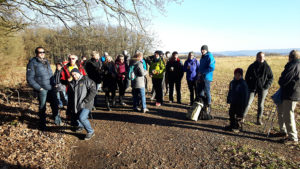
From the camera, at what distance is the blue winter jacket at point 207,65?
19.8ft

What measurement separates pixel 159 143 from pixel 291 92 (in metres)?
A: 3.50

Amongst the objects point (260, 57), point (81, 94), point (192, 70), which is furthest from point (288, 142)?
point (81, 94)

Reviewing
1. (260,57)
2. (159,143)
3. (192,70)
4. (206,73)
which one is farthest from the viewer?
(192,70)

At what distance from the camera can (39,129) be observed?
4.96m

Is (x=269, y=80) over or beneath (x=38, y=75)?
beneath

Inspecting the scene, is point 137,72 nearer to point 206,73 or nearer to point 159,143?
point 206,73

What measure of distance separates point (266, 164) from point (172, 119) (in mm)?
3003

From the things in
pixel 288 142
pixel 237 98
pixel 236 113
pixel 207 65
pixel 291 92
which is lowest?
pixel 288 142

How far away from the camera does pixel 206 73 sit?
6203 millimetres

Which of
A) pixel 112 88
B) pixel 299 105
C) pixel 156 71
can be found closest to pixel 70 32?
pixel 112 88

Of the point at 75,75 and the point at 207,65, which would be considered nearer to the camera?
the point at 75,75

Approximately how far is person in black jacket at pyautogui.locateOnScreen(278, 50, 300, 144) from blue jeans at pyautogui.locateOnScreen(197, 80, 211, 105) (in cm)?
223

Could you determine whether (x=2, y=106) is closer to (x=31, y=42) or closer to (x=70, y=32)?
(x=70, y=32)

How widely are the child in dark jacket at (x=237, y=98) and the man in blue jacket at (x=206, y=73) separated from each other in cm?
118
